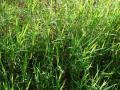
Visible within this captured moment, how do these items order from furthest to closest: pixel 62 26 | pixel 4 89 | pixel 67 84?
1. pixel 62 26
2. pixel 67 84
3. pixel 4 89

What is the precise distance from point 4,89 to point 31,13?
61 centimetres

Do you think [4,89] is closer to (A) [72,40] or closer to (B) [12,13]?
(A) [72,40]

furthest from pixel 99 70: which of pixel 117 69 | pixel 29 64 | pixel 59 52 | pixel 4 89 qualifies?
pixel 4 89

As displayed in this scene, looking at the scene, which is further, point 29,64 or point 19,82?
point 29,64

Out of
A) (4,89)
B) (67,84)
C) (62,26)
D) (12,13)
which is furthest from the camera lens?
(12,13)

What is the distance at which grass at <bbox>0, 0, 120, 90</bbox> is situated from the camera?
1797 millimetres

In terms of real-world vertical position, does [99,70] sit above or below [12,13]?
below

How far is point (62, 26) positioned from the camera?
79.8 inches

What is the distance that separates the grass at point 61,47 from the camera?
5.90 feet

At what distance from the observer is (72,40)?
6.28 ft

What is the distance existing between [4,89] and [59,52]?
39cm

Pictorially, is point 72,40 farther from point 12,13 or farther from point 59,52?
point 12,13

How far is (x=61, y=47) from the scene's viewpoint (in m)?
1.96

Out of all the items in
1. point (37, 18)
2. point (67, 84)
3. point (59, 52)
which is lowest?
point (67, 84)
